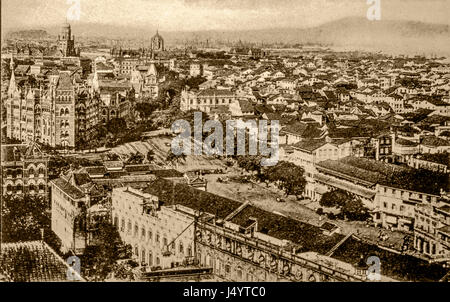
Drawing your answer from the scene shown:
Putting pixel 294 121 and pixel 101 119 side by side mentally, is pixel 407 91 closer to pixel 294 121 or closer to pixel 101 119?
pixel 294 121

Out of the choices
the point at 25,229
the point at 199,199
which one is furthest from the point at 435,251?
the point at 25,229

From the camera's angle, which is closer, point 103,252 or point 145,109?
point 103,252

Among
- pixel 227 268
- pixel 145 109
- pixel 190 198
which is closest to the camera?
pixel 227 268

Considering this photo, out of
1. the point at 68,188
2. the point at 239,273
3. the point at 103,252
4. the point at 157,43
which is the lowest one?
the point at 239,273

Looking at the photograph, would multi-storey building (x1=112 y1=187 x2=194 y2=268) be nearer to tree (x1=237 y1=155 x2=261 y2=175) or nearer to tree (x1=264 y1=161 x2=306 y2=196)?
tree (x1=237 y1=155 x2=261 y2=175)

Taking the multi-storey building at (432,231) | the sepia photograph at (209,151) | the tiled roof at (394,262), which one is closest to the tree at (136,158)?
the sepia photograph at (209,151)

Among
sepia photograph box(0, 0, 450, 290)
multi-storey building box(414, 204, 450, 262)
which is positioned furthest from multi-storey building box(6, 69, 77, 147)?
multi-storey building box(414, 204, 450, 262)
